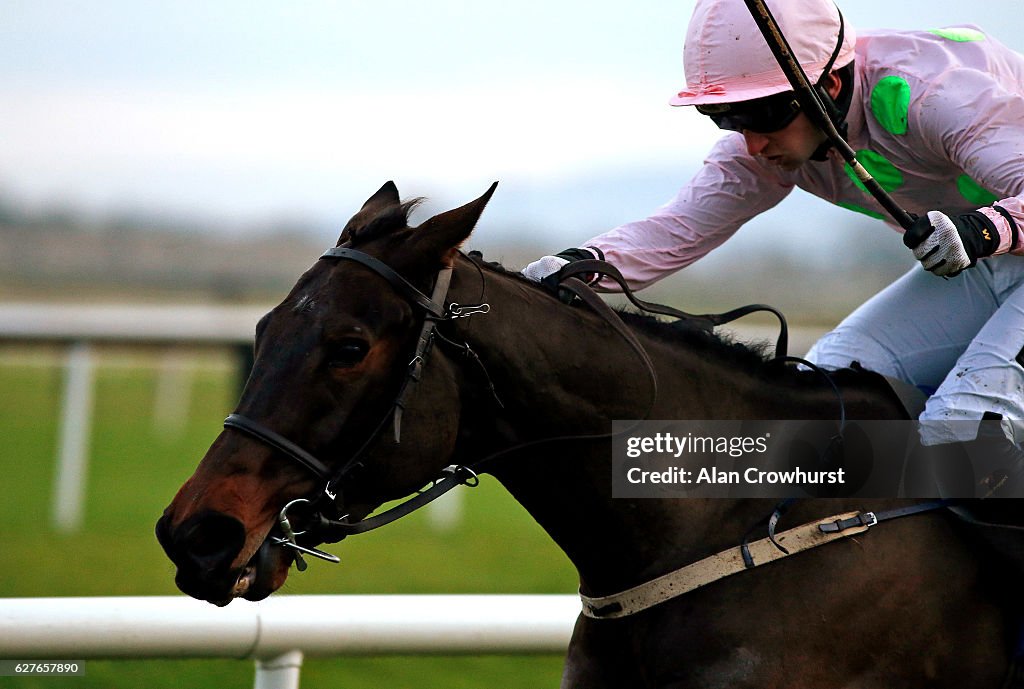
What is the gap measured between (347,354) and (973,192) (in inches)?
63.0

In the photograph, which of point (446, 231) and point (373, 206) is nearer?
point (446, 231)

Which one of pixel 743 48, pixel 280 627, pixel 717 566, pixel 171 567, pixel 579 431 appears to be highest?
pixel 743 48

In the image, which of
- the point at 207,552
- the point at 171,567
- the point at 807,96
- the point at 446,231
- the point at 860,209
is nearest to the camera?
the point at 207,552

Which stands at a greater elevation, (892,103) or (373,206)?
(892,103)

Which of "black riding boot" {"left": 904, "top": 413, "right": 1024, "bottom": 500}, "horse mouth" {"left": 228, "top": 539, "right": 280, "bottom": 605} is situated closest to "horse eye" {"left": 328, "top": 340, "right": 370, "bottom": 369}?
"horse mouth" {"left": 228, "top": 539, "right": 280, "bottom": 605}

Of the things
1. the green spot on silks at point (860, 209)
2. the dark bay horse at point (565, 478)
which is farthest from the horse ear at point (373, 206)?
the green spot on silks at point (860, 209)

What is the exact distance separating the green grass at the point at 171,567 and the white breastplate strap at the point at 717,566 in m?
2.59

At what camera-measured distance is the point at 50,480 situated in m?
11.3

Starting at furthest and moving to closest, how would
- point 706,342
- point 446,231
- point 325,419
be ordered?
1. point 706,342
2. point 446,231
3. point 325,419

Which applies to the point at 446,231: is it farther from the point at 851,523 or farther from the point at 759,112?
the point at 851,523

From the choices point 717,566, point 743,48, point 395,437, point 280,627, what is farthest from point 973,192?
point 280,627

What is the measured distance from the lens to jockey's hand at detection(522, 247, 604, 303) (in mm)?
2852

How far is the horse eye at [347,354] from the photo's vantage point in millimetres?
2455

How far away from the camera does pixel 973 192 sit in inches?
122
